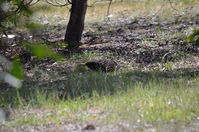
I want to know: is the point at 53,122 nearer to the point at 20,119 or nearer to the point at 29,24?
the point at 20,119

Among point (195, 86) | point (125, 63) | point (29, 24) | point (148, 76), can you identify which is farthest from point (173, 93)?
point (29, 24)

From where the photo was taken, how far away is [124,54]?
8773 mm

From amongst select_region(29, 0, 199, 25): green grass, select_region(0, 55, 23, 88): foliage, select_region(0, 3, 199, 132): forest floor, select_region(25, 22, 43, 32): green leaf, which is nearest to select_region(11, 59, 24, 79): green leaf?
select_region(0, 55, 23, 88): foliage

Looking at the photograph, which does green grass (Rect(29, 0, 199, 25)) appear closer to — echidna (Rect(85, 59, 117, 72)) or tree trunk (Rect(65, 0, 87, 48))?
tree trunk (Rect(65, 0, 87, 48))

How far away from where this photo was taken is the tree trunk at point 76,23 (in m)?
9.58

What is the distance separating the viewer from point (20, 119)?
14.3 ft

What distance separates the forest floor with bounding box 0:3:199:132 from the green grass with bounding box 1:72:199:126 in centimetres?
10

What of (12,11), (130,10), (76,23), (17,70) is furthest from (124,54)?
(17,70)

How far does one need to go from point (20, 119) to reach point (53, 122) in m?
0.31

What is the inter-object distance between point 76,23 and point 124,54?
4.67 feet

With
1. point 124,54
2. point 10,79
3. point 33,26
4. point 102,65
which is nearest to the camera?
point 10,79

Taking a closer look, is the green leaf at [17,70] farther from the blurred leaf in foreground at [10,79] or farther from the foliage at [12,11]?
the foliage at [12,11]

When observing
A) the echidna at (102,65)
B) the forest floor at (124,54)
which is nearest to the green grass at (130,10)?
the forest floor at (124,54)

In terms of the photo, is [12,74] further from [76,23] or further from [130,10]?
[130,10]
